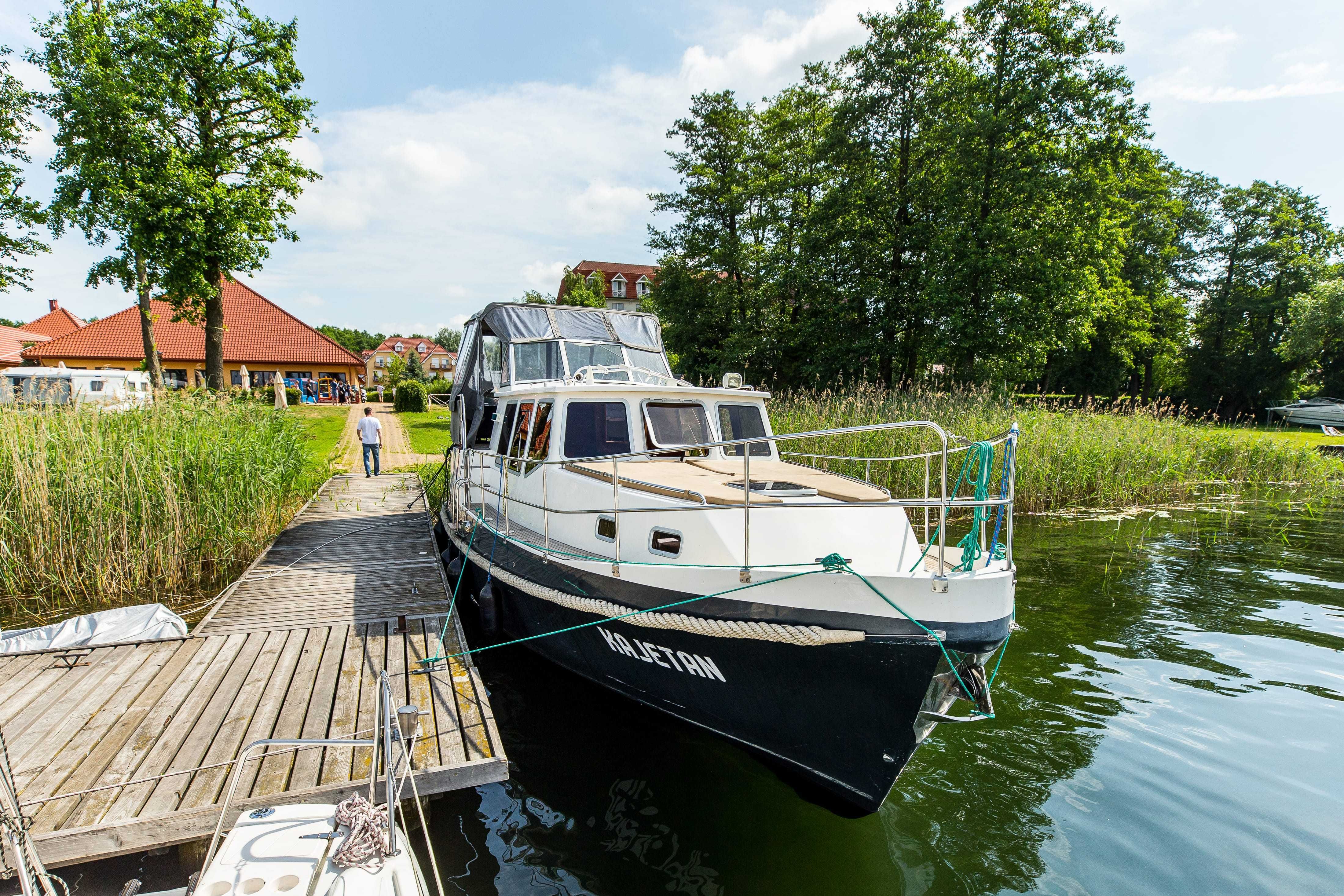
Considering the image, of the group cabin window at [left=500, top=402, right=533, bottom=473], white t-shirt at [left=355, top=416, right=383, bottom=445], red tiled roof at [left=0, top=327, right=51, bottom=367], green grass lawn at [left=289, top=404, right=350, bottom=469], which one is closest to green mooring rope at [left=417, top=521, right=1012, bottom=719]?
cabin window at [left=500, top=402, right=533, bottom=473]

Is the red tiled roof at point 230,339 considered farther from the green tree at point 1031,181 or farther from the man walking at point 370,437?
the green tree at point 1031,181

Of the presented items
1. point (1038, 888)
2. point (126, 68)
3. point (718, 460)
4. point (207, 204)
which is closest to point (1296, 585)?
point (1038, 888)

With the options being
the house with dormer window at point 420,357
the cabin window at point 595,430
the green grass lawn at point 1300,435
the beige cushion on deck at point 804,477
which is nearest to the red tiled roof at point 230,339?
the cabin window at point 595,430

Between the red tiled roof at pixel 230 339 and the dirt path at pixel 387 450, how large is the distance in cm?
1270

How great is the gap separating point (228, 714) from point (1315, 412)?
123ft

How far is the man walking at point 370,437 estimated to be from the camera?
1305cm

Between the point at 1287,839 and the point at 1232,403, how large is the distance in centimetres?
3748

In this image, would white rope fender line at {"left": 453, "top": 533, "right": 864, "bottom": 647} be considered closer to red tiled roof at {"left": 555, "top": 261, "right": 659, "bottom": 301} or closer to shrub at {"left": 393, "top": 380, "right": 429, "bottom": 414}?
shrub at {"left": 393, "top": 380, "right": 429, "bottom": 414}

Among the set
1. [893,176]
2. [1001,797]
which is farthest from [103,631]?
[893,176]

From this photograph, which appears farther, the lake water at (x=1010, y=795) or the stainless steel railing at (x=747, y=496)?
the lake water at (x=1010, y=795)

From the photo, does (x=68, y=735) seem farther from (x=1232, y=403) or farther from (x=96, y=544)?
(x=1232, y=403)

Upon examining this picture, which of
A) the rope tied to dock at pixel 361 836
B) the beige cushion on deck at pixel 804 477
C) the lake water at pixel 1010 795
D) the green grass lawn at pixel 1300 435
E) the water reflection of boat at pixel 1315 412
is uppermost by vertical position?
the beige cushion on deck at pixel 804 477

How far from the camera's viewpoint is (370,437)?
13.1 m

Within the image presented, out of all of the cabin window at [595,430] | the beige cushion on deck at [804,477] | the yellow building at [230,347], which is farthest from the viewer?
the yellow building at [230,347]
